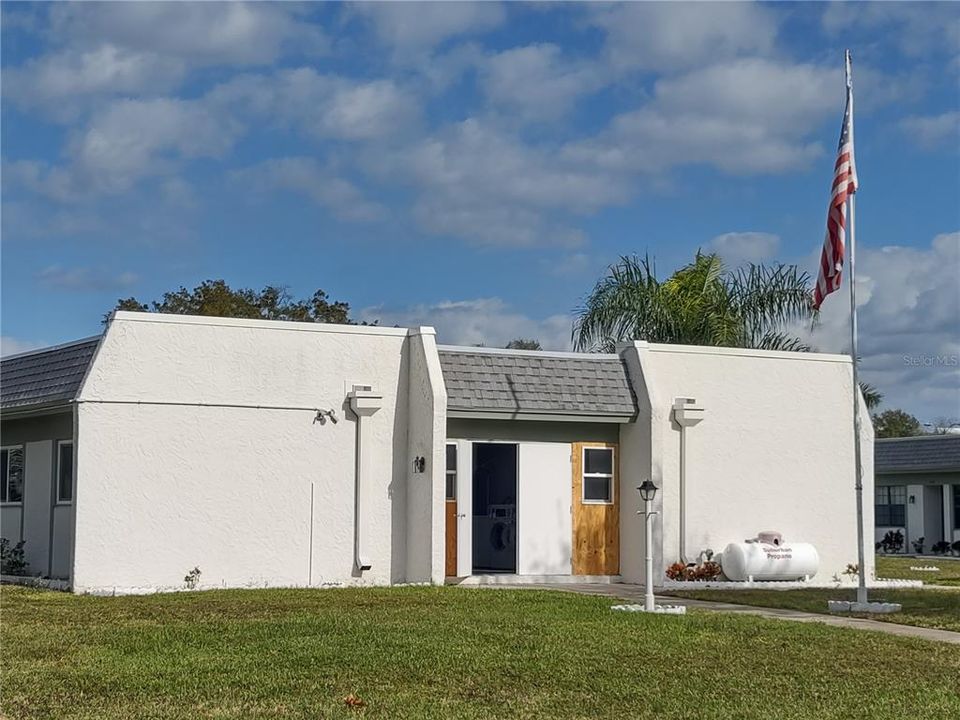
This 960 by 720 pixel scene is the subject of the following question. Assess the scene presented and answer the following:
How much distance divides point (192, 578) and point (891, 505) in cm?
3071

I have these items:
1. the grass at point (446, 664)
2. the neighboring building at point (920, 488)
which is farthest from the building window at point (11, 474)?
the neighboring building at point (920, 488)

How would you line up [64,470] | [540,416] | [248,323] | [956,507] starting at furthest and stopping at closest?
[956,507] → [540,416] → [64,470] → [248,323]

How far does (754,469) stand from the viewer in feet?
73.3

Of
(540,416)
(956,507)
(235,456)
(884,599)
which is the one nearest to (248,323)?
(235,456)

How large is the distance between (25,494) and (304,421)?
4876mm

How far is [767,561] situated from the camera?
840 inches

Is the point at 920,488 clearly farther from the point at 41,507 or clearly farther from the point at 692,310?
the point at 41,507

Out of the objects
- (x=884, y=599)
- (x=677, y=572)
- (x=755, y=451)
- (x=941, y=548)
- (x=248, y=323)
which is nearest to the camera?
(x=884, y=599)

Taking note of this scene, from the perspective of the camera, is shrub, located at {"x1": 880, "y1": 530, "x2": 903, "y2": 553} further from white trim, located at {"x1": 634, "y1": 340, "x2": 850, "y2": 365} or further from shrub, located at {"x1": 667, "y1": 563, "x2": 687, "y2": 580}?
shrub, located at {"x1": 667, "y1": 563, "x2": 687, "y2": 580}

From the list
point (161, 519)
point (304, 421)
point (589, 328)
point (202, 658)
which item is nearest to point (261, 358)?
point (304, 421)

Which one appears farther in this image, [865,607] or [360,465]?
[360,465]

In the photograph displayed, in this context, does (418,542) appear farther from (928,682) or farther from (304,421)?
(928,682)

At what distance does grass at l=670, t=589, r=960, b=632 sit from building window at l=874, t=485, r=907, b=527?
23.6m

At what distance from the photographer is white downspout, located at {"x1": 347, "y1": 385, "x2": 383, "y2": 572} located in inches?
778
